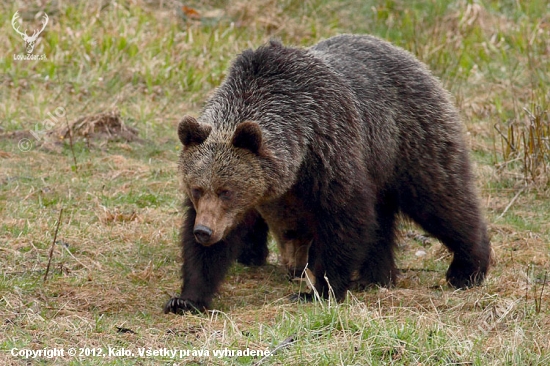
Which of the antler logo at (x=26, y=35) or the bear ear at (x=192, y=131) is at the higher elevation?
the bear ear at (x=192, y=131)

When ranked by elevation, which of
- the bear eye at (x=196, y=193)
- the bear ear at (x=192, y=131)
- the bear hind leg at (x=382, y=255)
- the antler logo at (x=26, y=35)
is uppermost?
the bear ear at (x=192, y=131)

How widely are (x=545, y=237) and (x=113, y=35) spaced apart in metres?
6.38

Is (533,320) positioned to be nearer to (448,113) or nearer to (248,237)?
(448,113)

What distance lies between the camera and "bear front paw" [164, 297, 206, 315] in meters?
6.04

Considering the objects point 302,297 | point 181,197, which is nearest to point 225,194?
point 302,297

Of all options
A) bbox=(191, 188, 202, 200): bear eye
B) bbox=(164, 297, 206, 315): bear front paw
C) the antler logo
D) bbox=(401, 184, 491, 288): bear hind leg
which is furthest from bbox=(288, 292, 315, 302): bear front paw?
the antler logo

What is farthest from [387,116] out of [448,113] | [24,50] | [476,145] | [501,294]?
[24,50]

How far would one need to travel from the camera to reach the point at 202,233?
5723 mm

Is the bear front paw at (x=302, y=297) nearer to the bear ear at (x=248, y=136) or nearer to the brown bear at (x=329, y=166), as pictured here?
the brown bear at (x=329, y=166)

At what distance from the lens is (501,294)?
632 cm

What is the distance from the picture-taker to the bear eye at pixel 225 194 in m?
5.87

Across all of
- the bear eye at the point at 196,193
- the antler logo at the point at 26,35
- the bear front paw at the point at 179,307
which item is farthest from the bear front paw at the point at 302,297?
the antler logo at the point at 26,35

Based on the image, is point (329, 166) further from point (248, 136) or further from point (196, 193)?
point (196, 193)

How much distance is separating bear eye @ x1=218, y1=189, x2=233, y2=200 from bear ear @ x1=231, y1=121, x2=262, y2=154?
1.01 ft
